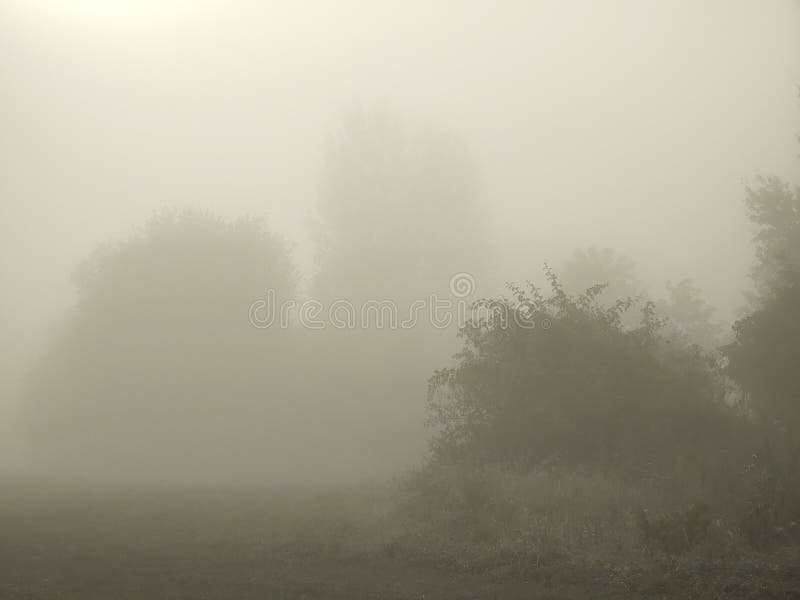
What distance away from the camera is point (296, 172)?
128 meters

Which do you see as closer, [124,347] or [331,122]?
Answer: [124,347]

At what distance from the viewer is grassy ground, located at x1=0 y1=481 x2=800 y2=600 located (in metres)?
11.5

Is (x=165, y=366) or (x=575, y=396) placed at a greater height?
(x=165, y=366)

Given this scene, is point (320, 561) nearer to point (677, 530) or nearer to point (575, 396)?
point (677, 530)

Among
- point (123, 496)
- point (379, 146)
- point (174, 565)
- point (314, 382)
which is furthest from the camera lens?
point (379, 146)

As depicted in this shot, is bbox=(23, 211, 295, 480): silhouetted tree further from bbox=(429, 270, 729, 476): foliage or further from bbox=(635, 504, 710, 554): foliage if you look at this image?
bbox=(635, 504, 710, 554): foliage

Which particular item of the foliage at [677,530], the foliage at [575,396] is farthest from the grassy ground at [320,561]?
the foliage at [575,396]

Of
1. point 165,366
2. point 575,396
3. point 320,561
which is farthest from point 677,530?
point 165,366

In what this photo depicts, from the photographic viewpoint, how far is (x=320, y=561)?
14578 mm

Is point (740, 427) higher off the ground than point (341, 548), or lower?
higher

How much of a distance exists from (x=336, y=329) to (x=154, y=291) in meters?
14.3

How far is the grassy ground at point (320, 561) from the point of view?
1154 centimetres

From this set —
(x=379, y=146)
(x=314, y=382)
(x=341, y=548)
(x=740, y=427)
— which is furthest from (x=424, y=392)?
(x=341, y=548)

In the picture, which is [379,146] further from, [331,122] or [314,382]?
[314,382]
